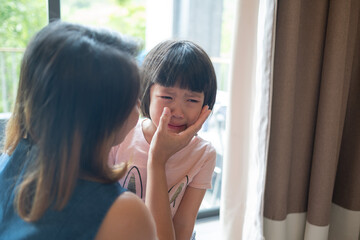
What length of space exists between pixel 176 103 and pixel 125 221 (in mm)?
476

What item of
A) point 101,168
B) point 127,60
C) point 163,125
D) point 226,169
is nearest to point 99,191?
point 101,168

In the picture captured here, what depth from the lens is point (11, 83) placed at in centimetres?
287

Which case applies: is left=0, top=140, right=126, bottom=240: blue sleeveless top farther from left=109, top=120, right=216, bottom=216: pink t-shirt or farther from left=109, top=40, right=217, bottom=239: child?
left=109, top=120, right=216, bottom=216: pink t-shirt

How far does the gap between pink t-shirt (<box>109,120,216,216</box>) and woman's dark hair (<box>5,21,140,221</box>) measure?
0.42 m

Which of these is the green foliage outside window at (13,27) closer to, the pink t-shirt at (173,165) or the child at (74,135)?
the pink t-shirt at (173,165)

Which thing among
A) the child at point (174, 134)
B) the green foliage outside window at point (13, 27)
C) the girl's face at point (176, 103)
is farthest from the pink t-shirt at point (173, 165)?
the green foliage outside window at point (13, 27)

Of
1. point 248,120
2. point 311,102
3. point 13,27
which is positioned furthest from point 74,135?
point 13,27

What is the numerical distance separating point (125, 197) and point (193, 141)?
1.75ft

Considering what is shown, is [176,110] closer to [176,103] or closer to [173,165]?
[176,103]

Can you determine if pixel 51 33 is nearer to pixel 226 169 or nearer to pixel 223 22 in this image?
pixel 226 169

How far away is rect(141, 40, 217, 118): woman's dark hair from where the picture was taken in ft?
3.14

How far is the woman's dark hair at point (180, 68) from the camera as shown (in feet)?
3.14

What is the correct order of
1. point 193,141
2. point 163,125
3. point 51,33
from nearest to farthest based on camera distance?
1. point 51,33
2. point 163,125
3. point 193,141

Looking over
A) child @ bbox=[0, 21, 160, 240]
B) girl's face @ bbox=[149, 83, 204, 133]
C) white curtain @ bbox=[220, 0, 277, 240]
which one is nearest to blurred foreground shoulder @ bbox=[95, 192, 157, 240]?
child @ bbox=[0, 21, 160, 240]
